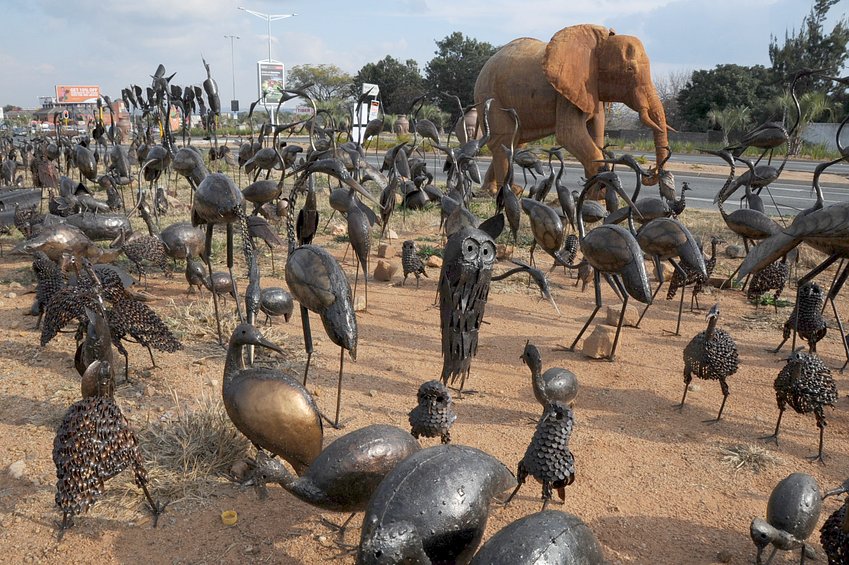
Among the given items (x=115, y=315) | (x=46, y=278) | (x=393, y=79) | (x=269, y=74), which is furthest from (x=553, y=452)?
(x=393, y=79)

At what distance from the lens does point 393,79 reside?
155 feet

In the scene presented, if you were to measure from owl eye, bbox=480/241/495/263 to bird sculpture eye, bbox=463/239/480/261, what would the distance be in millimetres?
41

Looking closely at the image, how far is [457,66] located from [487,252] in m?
46.1

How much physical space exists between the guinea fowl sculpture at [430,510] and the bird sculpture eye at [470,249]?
1.55m

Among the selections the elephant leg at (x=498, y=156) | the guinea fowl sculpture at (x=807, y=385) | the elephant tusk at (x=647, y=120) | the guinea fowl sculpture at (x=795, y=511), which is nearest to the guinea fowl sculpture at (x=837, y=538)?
the guinea fowl sculpture at (x=795, y=511)

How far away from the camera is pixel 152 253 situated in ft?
20.3

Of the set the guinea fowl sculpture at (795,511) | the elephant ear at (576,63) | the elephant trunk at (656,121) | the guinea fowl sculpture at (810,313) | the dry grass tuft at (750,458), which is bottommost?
the dry grass tuft at (750,458)

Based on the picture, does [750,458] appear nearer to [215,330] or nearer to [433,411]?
[433,411]

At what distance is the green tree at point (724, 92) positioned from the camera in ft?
111

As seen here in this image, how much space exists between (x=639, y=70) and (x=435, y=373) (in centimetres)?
899

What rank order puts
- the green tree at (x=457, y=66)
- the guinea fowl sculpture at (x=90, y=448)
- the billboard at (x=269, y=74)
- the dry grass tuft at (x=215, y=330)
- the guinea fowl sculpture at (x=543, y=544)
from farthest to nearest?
the green tree at (x=457, y=66) → the billboard at (x=269, y=74) → the dry grass tuft at (x=215, y=330) → the guinea fowl sculpture at (x=90, y=448) → the guinea fowl sculpture at (x=543, y=544)

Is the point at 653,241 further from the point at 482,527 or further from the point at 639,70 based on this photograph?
the point at 639,70

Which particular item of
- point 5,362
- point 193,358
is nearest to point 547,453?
point 193,358

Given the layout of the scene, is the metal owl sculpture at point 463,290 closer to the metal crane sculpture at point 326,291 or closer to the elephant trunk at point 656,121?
the metal crane sculpture at point 326,291
